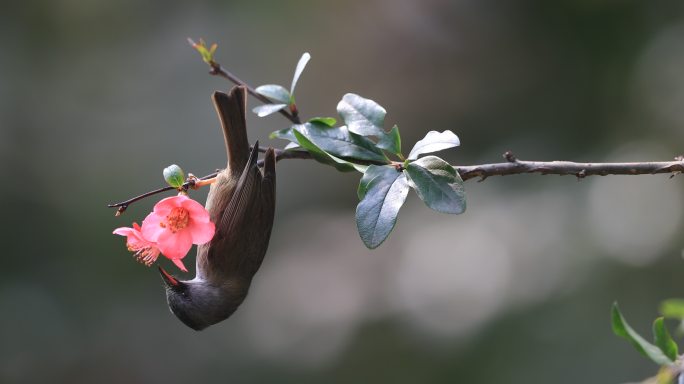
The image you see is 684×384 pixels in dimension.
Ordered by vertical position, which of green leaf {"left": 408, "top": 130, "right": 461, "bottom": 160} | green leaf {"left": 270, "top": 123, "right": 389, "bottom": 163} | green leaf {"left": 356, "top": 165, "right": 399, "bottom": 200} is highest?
green leaf {"left": 270, "top": 123, "right": 389, "bottom": 163}

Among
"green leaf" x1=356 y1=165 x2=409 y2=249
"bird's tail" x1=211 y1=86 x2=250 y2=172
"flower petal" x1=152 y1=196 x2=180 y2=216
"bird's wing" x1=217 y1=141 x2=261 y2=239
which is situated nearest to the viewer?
"green leaf" x1=356 y1=165 x2=409 y2=249

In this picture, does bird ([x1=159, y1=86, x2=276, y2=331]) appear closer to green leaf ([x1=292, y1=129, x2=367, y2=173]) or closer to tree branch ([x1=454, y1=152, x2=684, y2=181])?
green leaf ([x1=292, y1=129, x2=367, y2=173])

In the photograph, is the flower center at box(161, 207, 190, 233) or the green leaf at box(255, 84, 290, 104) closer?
the flower center at box(161, 207, 190, 233)

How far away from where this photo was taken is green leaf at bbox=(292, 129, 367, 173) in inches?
59.0

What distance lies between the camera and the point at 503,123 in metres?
5.79

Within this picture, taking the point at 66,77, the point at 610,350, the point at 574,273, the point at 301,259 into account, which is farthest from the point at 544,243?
the point at 66,77

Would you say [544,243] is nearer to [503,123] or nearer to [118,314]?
[503,123]

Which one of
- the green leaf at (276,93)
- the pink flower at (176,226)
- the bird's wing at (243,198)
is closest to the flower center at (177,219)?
the pink flower at (176,226)

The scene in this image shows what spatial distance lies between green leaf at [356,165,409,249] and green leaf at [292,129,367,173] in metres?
0.05

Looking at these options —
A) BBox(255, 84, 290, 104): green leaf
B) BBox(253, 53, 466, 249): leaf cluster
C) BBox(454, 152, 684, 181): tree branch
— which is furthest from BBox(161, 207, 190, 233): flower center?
BBox(454, 152, 684, 181): tree branch

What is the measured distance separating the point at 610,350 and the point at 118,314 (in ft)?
12.0

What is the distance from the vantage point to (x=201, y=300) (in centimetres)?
187

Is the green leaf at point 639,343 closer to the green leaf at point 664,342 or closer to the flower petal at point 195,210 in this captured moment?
the green leaf at point 664,342

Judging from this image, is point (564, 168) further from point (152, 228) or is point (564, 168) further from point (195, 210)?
point (152, 228)
